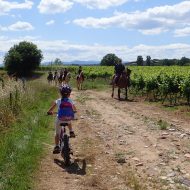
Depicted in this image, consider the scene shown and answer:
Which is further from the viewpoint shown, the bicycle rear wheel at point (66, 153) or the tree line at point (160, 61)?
the tree line at point (160, 61)

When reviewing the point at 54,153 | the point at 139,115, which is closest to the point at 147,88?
the point at 139,115

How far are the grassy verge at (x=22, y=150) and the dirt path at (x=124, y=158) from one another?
0.90 ft

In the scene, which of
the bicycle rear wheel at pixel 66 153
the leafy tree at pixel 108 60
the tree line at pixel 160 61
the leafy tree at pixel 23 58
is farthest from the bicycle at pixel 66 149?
the leafy tree at pixel 108 60

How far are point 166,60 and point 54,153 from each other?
98.3 meters

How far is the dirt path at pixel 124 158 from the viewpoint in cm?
784

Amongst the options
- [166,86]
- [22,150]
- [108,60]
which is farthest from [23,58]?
[22,150]

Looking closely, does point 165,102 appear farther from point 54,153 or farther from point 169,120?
point 54,153

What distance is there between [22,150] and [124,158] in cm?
232

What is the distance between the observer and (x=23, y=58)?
322ft

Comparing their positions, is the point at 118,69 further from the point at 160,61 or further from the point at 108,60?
the point at 108,60

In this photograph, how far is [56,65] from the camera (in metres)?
108

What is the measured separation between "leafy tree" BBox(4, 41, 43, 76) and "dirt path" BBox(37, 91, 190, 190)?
3283 inches

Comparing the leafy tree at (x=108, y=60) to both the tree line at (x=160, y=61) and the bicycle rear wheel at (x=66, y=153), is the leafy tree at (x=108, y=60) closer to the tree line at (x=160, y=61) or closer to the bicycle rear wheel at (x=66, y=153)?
the tree line at (x=160, y=61)

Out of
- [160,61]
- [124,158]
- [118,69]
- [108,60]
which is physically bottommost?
[124,158]
